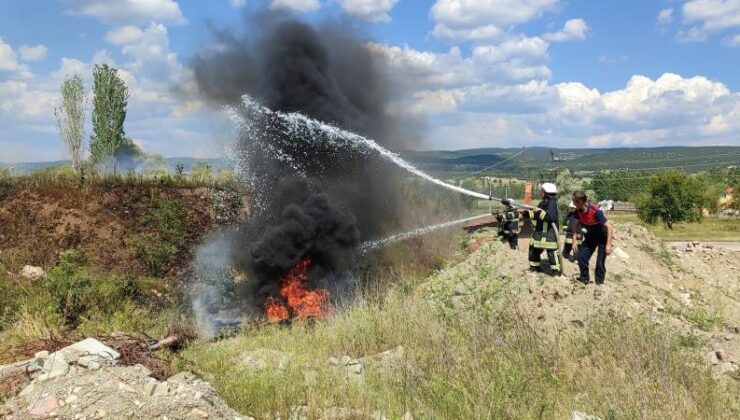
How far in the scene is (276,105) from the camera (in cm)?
1570

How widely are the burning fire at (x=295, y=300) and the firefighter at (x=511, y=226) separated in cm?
479

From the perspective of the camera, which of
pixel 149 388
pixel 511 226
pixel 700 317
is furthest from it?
pixel 511 226


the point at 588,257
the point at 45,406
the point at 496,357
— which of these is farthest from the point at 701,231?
the point at 45,406

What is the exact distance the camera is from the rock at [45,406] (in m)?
4.94

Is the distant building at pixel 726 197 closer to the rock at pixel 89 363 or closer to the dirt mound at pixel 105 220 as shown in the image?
the dirt mound at pixel 105 220

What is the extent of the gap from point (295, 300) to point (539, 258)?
6556mm

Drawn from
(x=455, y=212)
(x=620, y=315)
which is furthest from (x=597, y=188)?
(x=620, y=315)

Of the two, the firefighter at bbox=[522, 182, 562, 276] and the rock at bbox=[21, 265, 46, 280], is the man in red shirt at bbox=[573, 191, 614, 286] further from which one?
the rock at bbox=[21, 265, 46, 280]

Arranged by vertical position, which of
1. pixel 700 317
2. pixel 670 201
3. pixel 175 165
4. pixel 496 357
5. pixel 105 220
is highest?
pixel 175 165

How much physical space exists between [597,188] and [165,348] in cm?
5566

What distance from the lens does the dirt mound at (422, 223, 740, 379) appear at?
798 cm

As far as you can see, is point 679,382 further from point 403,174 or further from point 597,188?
point 597,188

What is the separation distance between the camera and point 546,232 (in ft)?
32.9

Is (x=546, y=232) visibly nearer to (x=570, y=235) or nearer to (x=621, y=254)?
(x=570, y=235)
